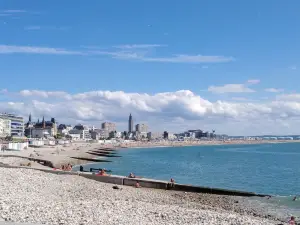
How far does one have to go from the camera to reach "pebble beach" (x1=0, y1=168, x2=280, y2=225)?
17.5 m

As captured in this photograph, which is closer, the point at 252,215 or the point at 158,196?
the point at 252,215

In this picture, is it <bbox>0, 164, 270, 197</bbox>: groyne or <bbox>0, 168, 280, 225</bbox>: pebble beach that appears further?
<bbox>0, 164, 270, 197</bbox>: groyne

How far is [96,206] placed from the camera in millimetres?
21172

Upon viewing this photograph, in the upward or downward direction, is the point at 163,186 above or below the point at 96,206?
below

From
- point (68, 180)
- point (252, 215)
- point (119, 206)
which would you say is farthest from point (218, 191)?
point (119, 206)

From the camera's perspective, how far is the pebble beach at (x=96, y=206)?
17.5 m

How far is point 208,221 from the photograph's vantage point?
61.1 feet

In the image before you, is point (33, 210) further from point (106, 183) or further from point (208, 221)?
point (106, 183)

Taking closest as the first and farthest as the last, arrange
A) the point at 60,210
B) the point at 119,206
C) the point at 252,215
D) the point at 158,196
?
the point at 60,210
the point at 119,206
the point at 252,215
the point at 158,196

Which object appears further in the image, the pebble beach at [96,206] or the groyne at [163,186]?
the groyne at [163,186]

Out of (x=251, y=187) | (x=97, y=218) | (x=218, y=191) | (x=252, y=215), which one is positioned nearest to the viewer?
(x=97, y=218)

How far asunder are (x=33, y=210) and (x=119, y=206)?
516 cm

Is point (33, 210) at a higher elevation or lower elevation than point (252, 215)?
higher

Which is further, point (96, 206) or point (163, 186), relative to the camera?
point (163, 186)
